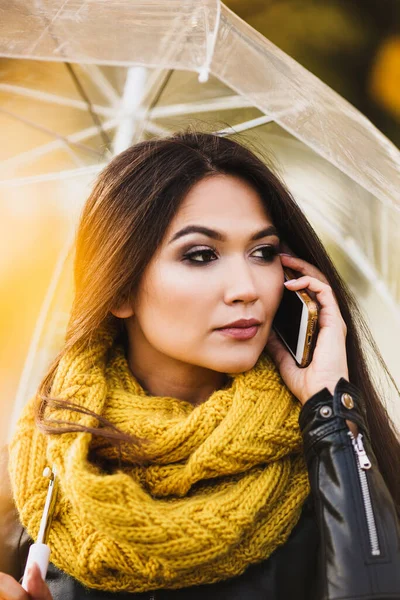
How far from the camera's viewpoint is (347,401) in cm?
176

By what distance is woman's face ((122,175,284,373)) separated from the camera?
74.0 inches

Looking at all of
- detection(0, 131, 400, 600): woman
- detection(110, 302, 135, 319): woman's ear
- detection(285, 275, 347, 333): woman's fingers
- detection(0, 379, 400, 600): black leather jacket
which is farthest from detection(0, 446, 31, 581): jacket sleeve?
detection(285, 275, 347, 333): woman's fingers

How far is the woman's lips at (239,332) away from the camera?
6.21ft

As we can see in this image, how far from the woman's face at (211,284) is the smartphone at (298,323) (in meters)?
0.08

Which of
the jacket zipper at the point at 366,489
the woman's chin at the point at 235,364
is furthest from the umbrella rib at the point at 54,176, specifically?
the jacket zipper at the point at 366,489

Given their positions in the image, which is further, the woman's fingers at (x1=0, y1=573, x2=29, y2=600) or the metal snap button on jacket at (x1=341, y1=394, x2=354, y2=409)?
the metal snap button on jacket at (x1=341, y1=394, x2=354, y2=409)

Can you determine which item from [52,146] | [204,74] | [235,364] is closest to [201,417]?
[235,364]

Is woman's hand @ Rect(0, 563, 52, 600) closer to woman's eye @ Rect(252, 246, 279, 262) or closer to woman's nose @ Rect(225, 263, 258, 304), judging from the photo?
woman's nose @ Rect(225, 263, 258, 304)

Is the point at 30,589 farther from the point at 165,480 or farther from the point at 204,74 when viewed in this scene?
the point at 204,74

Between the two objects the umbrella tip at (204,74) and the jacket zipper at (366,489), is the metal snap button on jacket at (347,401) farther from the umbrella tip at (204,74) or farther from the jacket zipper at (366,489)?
the umbrella tip at (204,74)

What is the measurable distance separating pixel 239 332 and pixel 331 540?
25.6 inches

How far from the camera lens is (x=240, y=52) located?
2316 millimetres

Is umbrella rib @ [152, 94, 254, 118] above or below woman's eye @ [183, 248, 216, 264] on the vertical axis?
above

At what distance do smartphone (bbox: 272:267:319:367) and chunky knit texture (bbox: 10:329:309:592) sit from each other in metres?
0.12
